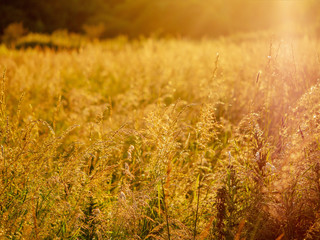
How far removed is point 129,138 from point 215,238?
4.99 ft

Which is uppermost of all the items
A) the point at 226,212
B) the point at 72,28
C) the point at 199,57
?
the point at 72,28

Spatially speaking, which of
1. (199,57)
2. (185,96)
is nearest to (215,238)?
(185,96)

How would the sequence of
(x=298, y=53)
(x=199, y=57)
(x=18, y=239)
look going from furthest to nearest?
(x=199, y=57)
(x=298, y=53)
(x=18, y=239)

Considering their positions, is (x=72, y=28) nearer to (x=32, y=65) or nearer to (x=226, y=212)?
(x=32, y=65)

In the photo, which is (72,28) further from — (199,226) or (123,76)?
(199,226)

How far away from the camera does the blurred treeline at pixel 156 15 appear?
67.3 feet

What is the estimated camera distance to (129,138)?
2678 millimetres

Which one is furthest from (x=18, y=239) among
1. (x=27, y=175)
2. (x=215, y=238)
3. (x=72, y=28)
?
(x=72, y=28)

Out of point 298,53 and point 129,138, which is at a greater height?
point 298,53

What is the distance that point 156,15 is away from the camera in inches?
918

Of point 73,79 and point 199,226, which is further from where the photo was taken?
point 73,79

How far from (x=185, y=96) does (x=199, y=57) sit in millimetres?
2413

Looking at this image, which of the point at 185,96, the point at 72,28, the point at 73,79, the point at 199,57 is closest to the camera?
the point at 185,96

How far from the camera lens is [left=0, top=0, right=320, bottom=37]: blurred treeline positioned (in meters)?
20.5
